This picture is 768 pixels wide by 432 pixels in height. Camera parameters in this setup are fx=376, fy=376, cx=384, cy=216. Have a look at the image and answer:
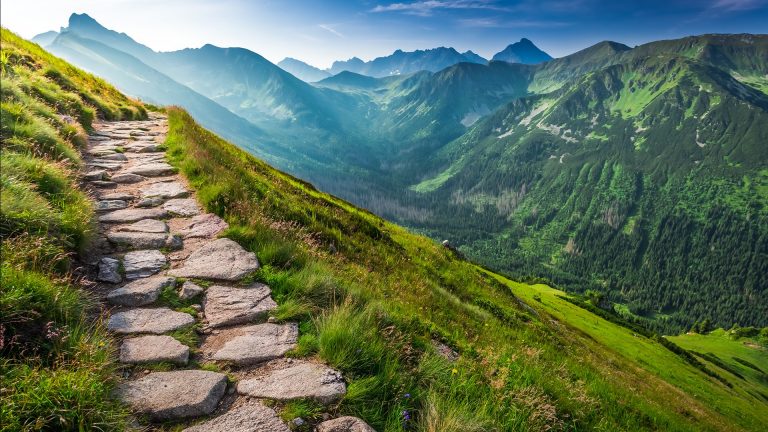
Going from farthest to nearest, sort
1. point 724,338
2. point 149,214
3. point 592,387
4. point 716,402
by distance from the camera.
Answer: point 724,338, point 716,402, point 592,387, point 149,214

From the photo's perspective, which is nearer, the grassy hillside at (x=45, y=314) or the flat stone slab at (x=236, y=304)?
the grassy hillside at (x=45, y=314)

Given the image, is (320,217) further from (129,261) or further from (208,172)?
(129,261)

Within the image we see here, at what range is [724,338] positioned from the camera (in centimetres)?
13575

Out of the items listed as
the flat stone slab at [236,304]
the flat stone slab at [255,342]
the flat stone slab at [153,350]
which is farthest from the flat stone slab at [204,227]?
the flat stone slab at [153,350]

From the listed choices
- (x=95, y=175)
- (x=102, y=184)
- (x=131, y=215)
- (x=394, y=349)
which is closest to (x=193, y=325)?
(x=394, y=349)

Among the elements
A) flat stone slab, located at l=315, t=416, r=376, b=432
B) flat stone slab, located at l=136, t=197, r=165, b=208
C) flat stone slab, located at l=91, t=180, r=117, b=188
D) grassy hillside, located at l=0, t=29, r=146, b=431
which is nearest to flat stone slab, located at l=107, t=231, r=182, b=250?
grassy hillside, located at l=0, t=29, r=146, b=431

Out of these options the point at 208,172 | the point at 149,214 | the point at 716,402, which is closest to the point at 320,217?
the point at 208,172

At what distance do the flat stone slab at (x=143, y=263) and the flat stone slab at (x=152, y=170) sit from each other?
6480mm

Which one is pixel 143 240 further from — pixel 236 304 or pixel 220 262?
pixel 236 304

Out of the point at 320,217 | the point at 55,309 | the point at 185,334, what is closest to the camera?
the point at 55,309

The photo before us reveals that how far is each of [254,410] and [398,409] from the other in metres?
1.71

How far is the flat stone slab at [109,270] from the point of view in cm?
621

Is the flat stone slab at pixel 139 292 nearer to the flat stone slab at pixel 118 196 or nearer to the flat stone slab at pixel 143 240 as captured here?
the flat stone slab at pixel 143 240

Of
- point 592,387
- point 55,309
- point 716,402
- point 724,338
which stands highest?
point 55,309
